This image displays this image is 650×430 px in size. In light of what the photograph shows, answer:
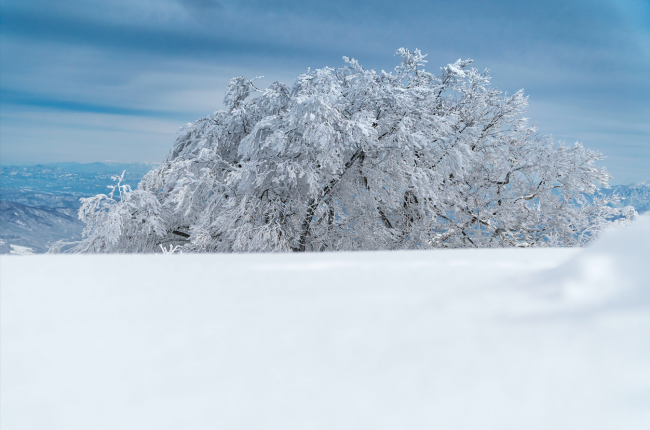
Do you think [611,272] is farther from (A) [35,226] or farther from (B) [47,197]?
(B) [47,197]

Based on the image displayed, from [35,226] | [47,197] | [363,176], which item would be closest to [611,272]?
[363,176]

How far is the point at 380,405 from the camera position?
1.25ft

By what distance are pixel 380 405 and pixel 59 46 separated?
674 cm

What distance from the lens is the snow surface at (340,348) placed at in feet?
1.24

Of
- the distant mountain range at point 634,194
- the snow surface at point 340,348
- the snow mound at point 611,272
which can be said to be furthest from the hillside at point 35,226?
→ the distant mountain range at point 634,194

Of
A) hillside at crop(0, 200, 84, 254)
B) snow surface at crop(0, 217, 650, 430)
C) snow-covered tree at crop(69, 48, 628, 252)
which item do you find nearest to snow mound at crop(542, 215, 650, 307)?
snow surface at crop(0, 217, 650, 430)

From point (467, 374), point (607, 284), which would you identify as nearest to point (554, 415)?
point (467, 374)

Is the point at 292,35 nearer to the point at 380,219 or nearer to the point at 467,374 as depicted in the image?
the point at 380,219

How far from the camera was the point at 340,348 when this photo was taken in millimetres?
460

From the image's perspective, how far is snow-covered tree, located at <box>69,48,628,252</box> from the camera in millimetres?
3492

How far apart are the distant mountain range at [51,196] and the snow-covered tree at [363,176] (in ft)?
0.91

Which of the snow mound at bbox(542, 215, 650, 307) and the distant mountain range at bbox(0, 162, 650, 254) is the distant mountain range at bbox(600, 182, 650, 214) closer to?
the distant mountain range at bbox(0, 162, 650, 254)

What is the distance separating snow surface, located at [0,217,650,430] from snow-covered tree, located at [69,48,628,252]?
2.52 meters

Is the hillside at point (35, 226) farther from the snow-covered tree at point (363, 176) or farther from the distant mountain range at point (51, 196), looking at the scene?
the snow-covered tree at point (363, 176)
